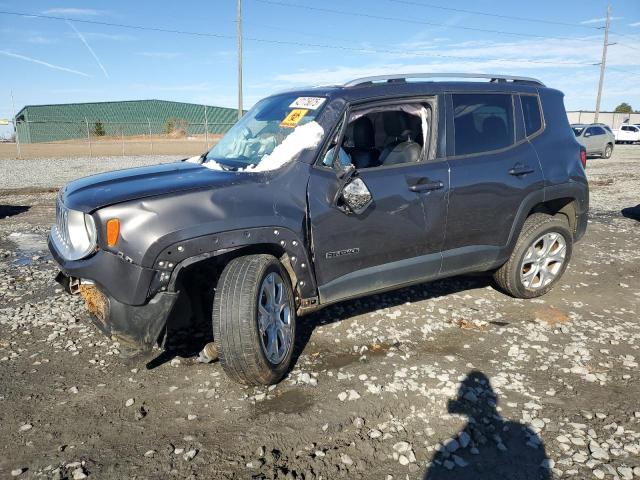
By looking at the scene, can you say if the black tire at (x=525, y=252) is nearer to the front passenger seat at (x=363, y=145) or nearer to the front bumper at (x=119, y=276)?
the front passenger seat at (x=363, y=145)

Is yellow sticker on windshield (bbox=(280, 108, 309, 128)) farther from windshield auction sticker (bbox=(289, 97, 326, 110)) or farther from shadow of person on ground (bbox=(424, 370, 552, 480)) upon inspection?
shadow of person on ground (bbox=(424, 370, 552, 480))

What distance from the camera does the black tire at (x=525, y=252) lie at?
4629 millimetres

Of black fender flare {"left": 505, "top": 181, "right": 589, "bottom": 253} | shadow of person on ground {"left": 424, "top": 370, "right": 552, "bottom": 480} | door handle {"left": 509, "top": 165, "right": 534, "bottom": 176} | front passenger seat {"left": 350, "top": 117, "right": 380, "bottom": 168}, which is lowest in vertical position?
shadow of person on ground {"left": 424, "top": 370, "right": 552, "bottom": 480}

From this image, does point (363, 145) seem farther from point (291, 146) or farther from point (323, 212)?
point (323, 212)

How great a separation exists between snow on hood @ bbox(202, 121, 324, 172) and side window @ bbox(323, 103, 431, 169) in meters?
0.23

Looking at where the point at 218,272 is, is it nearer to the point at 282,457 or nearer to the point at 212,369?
the point at 212,369

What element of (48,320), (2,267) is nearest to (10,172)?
(2,267)

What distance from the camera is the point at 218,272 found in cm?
350

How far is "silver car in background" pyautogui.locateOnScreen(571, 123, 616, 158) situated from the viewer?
890 inches

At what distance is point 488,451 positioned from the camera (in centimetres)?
265

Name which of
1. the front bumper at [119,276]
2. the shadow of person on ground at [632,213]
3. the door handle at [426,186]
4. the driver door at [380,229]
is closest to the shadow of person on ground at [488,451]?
the driver door at [380,229]

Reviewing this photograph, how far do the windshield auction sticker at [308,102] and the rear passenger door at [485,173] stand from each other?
3.55 feet

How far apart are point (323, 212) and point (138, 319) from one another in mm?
1349

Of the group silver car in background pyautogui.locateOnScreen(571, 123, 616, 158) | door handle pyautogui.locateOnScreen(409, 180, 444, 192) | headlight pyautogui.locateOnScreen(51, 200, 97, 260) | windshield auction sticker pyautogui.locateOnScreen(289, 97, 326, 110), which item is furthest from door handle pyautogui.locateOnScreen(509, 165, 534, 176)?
silver car in background pyautogui.locateOnScreen(571, 123, 616, 158)
